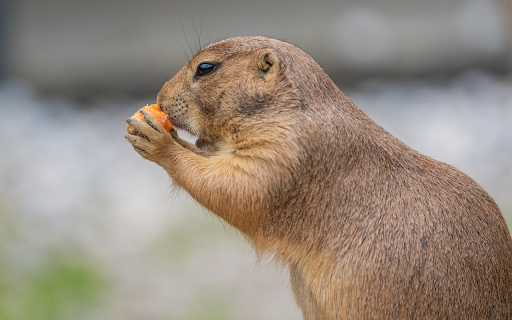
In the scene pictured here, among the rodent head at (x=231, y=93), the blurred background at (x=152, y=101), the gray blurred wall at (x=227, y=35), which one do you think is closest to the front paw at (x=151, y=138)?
the rodent head at (x=231, y=93)

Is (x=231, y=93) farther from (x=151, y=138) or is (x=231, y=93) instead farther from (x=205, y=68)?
(x=151, y=138)

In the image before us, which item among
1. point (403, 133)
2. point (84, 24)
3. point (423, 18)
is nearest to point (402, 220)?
point (403, 133)

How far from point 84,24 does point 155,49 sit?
105cm

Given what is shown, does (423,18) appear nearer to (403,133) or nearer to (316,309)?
(403,133)

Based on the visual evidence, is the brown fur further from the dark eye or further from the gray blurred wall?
the gray blurred wall

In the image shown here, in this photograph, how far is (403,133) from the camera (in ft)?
20.1

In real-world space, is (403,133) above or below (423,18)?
below

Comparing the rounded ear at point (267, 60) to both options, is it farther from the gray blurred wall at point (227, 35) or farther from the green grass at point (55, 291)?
the gray blurred wall at point (227, 35)

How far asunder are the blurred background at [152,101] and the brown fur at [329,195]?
2852 millimetres

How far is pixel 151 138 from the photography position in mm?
2582

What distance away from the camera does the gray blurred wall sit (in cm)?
664

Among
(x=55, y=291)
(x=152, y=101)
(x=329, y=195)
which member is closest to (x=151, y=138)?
(x=329, y=195)

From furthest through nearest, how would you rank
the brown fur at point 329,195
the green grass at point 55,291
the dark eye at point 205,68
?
A: 1. the green grass at point 55,291
2. the dark eye at point 205,68
3. the brown fur at point 329,195

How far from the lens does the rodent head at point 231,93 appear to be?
247 centimetres
